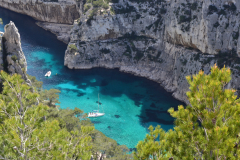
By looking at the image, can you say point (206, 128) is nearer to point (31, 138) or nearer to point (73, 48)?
point (31, 138)

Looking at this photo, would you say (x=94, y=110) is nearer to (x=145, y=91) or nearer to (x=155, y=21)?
(x=145, y=91)

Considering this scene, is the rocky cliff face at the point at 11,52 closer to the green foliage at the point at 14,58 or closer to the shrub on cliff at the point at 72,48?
the green foliage at the point at 14,58

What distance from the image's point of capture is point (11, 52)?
22062 millimetres

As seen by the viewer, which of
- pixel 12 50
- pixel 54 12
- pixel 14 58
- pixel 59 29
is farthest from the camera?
pixel 54 12

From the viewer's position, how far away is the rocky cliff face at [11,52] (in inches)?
849

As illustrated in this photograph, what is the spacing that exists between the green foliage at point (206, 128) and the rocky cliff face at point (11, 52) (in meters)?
18.1

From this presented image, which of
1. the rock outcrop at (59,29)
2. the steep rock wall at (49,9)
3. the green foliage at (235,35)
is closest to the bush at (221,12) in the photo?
the green foliage at (235,35)

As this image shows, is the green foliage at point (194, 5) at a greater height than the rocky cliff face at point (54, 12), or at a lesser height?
greater

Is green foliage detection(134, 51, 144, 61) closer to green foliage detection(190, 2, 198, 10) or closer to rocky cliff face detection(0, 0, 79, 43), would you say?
green foliage detection(190, 2, 198, 10)

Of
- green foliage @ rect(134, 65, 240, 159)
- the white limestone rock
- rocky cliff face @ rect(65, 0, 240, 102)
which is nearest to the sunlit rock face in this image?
rocky cliff face @ rect(65, 0, 240, 102)

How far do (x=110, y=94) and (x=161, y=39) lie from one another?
55.2ft

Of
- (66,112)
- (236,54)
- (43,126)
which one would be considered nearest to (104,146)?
(66,112)

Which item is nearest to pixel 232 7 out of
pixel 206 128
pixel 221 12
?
pixel 221 12

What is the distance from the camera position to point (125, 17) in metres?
50.0
